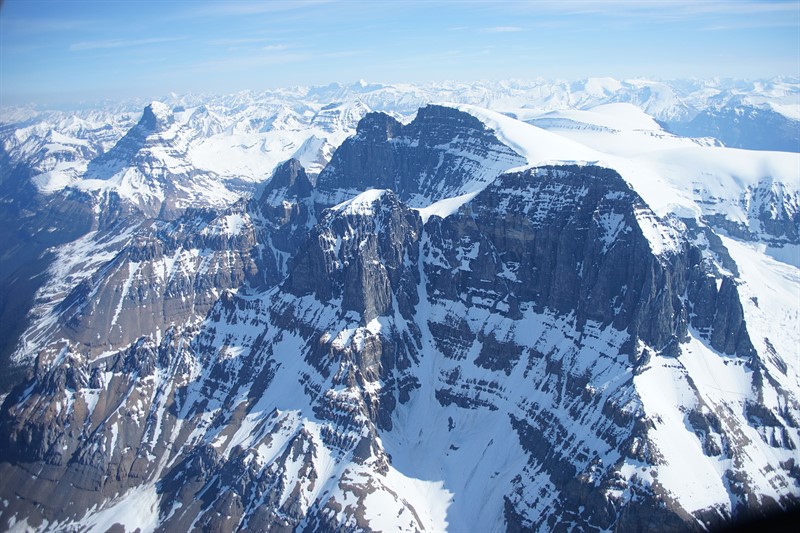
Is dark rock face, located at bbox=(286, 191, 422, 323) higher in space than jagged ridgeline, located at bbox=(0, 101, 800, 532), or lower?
higher

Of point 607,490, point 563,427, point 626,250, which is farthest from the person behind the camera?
point 626,250

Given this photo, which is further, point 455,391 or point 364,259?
point 364,259

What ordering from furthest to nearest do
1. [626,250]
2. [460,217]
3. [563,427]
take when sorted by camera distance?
[460,217] → [626,250] → [563,427]

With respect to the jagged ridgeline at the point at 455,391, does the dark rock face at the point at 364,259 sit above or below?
above

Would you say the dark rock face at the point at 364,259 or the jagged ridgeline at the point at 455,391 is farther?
the dark rock face at the point at 364,259

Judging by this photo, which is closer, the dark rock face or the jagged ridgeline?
the jagged ridgeline

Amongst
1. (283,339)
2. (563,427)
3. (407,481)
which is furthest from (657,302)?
(283,339)

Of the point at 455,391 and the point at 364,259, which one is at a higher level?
the point at 364,259

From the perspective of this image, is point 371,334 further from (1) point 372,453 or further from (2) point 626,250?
(2) point 626,250
